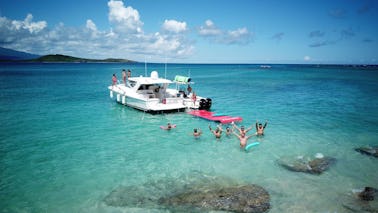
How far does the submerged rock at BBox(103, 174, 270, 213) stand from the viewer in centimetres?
839

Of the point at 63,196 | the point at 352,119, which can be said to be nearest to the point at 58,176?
the point at 63,196

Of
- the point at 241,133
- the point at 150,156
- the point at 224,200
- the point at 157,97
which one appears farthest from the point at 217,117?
the point at 224,200

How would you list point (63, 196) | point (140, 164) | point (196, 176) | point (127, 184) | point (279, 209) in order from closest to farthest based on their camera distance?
1. point (279, 209)
2. point (63, 196)
3. point (127, 184)
4. point (196, 176)
5. point (140, 164)

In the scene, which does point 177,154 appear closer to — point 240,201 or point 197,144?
point 197,144

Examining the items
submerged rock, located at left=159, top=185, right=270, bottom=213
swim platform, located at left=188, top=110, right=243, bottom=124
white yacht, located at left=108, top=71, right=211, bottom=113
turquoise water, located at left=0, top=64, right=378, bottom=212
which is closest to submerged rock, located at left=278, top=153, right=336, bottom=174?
turquoise water, located at left=0, top=64, right=378, bottom=212

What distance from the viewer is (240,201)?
8.57 metres

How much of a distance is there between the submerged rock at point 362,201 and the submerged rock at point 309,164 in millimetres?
1835

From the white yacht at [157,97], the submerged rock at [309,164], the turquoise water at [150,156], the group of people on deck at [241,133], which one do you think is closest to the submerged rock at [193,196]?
the turquoise water at [150,156]

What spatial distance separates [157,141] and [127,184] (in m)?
5.20

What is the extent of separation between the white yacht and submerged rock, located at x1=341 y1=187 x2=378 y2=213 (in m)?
13.9

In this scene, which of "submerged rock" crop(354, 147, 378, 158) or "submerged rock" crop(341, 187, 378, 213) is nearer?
"submerged rock" crop(341, 187, 378, 213)

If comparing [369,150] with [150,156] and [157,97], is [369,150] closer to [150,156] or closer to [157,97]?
[150,156]

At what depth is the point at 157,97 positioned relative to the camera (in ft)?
77.3

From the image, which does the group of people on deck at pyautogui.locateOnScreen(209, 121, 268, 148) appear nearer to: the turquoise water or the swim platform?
the turquoise water
